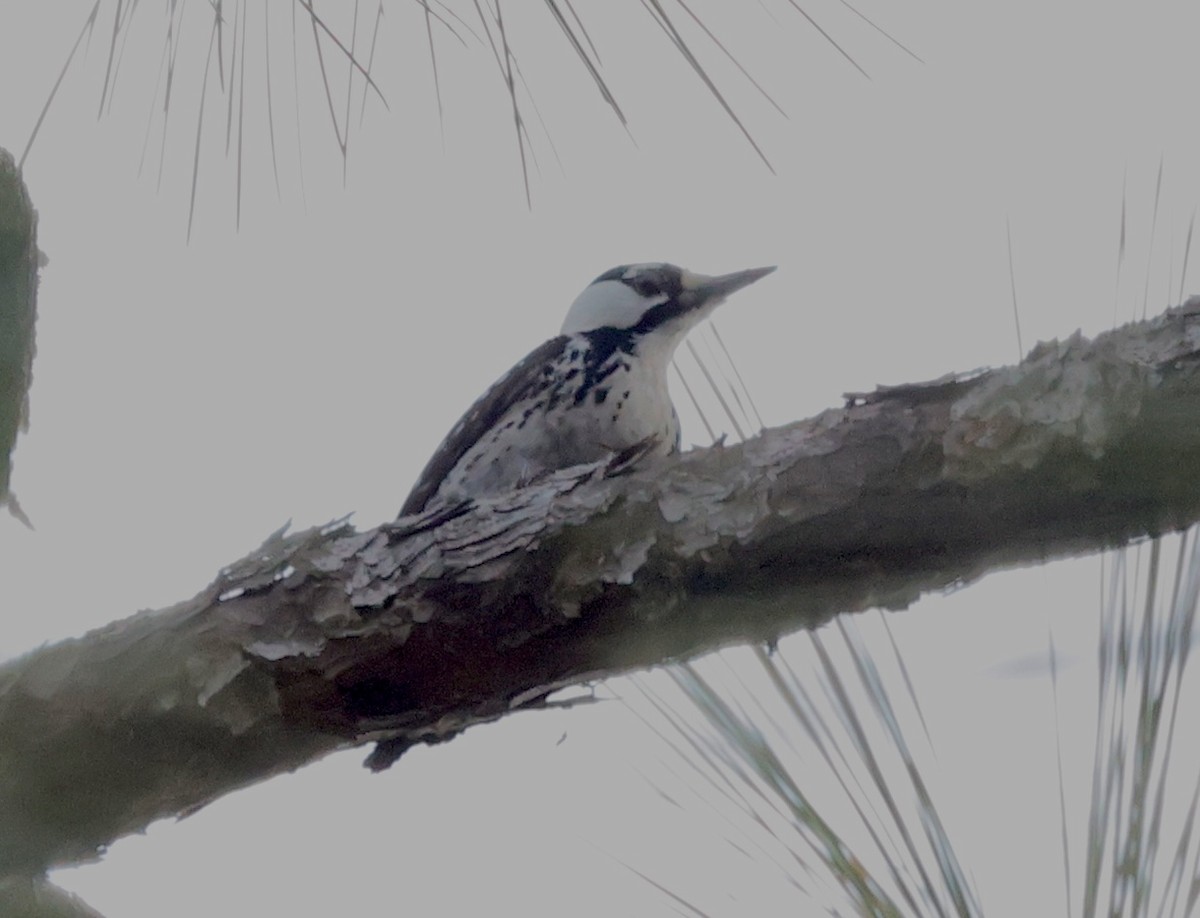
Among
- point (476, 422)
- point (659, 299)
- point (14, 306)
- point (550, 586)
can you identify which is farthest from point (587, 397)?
point (14, 306)

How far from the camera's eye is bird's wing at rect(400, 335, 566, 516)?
325 cm

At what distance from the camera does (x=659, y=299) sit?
11.6ft

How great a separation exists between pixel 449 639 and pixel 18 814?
0.46m

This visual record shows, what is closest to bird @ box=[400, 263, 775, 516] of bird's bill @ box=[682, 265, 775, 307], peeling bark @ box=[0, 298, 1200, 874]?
bird's bill @ box=[682, 265, 775, 307]

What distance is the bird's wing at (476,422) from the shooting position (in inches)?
128

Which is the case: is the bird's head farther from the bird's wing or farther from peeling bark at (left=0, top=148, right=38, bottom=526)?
peeling bark at (left=0, top=148, right=38, bottom=526)

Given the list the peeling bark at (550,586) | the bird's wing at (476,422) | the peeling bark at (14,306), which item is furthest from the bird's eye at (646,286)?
the peeling bark at (14,306)

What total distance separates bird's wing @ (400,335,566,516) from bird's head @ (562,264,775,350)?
8.3 inches

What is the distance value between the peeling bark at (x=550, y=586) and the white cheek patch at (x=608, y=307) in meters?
1.71

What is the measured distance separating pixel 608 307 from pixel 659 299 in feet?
0.46

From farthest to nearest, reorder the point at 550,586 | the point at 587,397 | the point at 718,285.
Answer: the point at 718,285 < the point at 587,397 < the point at 550,586

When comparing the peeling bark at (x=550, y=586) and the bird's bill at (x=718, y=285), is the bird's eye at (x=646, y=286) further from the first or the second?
the peeling bark at (x=550, y=586)

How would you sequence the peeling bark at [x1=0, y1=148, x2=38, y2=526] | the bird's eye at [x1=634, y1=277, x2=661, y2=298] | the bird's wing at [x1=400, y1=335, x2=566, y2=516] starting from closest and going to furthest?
the peeling bark at [x1=0, y1=148, x2=38, y2=526] < the bird's wing at [x1=400, y1=335, x2=566, y2=516] < the bird's eye at [x1=634, y1=277, x2=661, y2=298]

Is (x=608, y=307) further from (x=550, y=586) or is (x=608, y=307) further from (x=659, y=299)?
(x=550, y=586)
